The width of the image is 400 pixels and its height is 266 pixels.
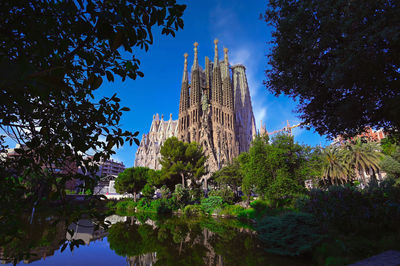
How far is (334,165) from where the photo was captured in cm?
2952

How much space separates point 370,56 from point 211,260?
8926 mm

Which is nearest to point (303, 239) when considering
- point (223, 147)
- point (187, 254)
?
point (187, 254)

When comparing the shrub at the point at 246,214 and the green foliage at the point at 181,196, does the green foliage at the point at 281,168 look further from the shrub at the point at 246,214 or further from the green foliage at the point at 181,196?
the green foliage at the point at 181,196

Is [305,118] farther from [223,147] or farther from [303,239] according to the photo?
[223,147]

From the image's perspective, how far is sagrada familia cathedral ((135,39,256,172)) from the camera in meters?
50.7

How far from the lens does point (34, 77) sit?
936 millimetres

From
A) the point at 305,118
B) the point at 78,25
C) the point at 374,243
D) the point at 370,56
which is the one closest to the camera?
the point at 78,25

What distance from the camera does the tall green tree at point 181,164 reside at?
30.2 m

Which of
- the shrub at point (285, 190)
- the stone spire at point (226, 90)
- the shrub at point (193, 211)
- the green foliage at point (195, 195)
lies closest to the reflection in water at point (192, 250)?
the shrub at point (285, 190)

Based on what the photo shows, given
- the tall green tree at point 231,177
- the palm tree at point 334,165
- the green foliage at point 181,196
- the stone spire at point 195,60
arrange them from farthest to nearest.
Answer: the stone spire at point 195,60
the tall green tree at point 231,177
the palm tree at point 334,165
the green foliage at point 181,196

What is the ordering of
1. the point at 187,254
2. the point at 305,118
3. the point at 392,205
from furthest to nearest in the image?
the point at 305,118 → the point at 187,254 → the point at 392,205

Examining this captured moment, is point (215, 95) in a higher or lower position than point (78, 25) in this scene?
higher

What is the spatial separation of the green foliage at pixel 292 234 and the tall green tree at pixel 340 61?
13.7 feet

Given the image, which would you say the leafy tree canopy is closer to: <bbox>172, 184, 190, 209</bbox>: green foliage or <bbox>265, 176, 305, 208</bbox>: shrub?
<bbox>172, 184, 190, 209</bbox>: green foliage
